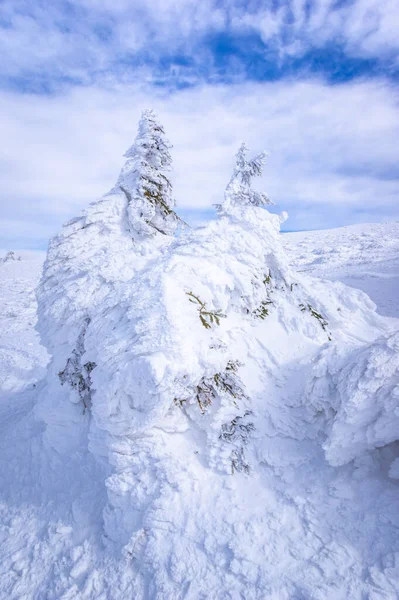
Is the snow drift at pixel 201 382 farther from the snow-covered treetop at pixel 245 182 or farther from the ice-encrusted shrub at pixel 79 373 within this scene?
the snow-covered treetop at pixel 245 182

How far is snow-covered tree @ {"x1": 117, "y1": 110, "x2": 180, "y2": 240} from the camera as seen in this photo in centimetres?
861

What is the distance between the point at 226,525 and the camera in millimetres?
4445

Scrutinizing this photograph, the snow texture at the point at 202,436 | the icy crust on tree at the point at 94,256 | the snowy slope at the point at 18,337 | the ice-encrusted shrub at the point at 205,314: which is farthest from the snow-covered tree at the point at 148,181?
the snowy slope at the point at 18,337

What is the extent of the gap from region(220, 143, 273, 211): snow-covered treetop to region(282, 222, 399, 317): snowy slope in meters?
9.69

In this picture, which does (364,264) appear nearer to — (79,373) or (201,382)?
(201,382)

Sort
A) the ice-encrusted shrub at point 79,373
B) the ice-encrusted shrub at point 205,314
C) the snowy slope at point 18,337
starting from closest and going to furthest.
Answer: the ice-encrusted shrub at point 205,314, the ice-encrusted shrub at point 79,373, the snowy slope at point 18,337

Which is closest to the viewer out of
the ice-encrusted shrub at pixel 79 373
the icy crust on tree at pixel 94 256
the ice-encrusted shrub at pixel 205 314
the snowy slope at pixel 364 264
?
the ice-encrusted shrub at pixel 205 314

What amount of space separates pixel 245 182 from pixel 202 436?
11966mm

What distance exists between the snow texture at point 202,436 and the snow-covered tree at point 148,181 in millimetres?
439

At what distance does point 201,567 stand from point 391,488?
2776 millimetres

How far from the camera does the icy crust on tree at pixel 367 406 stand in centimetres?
443

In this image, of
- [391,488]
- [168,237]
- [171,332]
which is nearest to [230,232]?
[168,237]

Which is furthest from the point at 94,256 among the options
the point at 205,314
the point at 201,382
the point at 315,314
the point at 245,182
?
the point at 245,182

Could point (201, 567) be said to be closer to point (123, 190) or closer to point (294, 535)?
point (294, 535)
